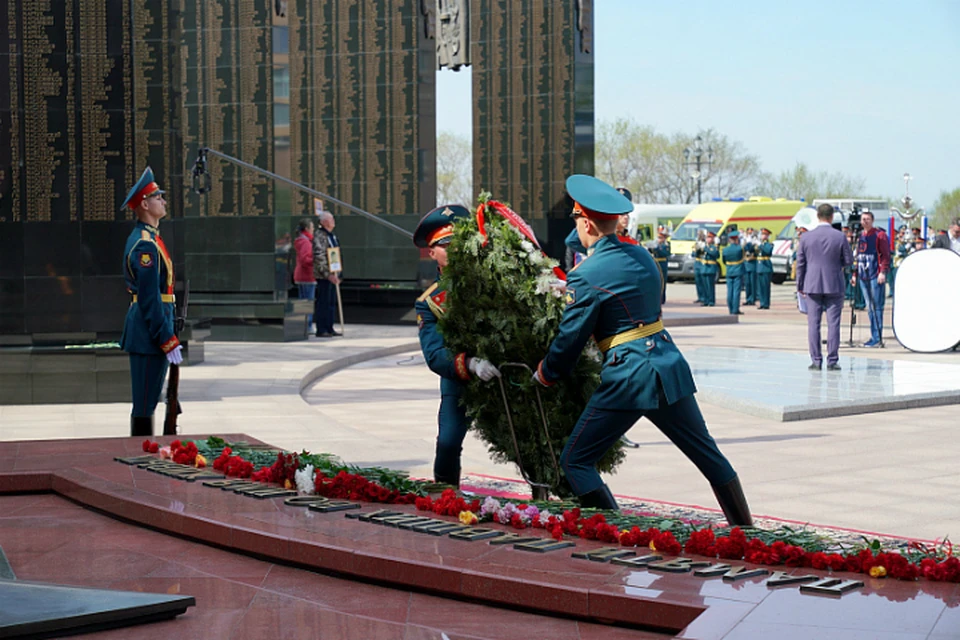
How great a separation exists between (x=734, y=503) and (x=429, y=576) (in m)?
1.51

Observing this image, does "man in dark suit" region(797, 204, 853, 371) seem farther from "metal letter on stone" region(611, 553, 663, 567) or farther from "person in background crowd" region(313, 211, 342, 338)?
"metal letter on stone" region(611, 553, 663, 567)

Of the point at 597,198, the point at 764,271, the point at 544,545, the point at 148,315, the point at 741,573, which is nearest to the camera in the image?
the point at 741,573

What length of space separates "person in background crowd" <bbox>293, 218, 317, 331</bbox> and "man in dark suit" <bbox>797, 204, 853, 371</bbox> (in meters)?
8.16

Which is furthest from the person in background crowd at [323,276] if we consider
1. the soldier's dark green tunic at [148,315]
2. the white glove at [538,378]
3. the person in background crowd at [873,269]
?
the white glove at [538,378]

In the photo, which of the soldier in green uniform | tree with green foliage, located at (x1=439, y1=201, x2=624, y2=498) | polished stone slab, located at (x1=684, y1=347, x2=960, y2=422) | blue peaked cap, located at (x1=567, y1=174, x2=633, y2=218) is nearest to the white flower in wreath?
tree with green foliage, located at (x1=439, y1=201, x2=624, y2=498)

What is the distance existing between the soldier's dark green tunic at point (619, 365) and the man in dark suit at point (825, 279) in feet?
27.9

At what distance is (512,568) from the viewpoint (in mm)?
4480

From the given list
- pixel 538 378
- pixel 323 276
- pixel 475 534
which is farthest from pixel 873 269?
pixel 475 534

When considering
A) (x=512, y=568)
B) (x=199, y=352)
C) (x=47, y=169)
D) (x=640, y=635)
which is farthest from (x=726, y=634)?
(x=199, y=352)

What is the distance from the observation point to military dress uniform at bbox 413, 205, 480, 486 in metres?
5.98

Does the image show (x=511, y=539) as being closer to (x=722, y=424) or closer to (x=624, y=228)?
(x=624, y=228)

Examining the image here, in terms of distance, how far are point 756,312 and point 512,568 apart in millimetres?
22791

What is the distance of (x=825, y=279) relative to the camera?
44.7 feet

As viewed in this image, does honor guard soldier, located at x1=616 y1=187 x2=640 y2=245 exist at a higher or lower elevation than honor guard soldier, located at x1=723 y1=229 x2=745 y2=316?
higher
